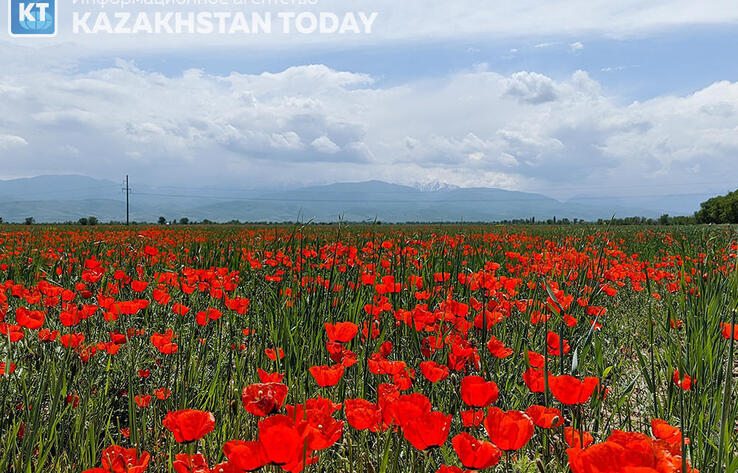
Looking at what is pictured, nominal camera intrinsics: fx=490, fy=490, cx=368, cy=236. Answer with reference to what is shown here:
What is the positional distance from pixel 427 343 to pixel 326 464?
78 cm

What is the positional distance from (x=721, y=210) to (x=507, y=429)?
84190 millimetres

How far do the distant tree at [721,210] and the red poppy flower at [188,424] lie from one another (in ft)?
245

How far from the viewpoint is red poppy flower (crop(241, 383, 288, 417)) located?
3.64 ft

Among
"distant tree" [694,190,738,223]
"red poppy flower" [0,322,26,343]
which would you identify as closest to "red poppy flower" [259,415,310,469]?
"red poppy flower" [0,322,26,343]

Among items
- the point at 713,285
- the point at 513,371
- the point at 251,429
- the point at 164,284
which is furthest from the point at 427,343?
the point at 164,284

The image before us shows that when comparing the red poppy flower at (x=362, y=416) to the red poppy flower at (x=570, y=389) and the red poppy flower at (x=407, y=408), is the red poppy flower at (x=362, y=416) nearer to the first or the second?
the red poppy flower at (x=407, y=408)

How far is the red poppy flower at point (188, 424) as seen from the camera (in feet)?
3.49

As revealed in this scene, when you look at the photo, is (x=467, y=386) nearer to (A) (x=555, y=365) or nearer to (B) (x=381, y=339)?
(B) (x=381, y=339)

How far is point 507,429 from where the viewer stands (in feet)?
3.38

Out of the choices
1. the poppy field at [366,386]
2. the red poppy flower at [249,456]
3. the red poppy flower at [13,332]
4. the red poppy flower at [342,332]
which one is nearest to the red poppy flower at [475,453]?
the poppy field at [366,386]

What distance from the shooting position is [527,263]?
4371 millimetres

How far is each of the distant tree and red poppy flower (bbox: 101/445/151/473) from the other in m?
74.8

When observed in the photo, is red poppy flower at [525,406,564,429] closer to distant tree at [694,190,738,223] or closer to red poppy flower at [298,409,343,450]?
red poppy flower at [298,409,343,450]

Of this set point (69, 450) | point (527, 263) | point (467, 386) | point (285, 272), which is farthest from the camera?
point (527, 263)
